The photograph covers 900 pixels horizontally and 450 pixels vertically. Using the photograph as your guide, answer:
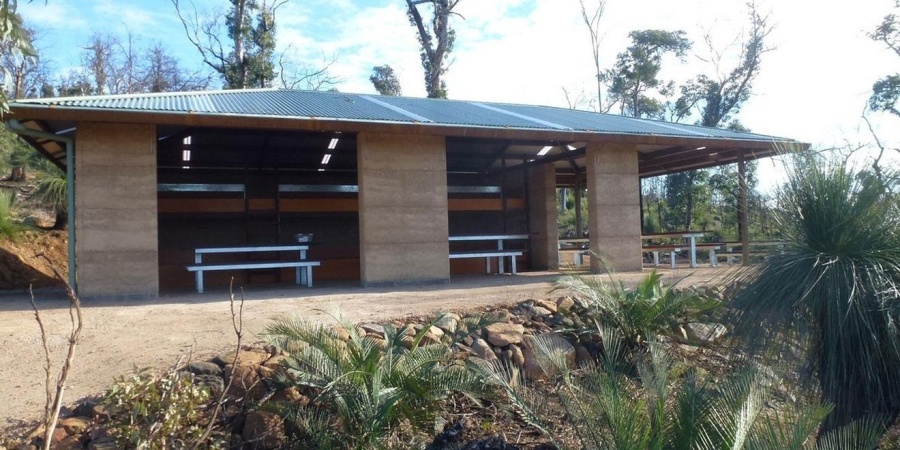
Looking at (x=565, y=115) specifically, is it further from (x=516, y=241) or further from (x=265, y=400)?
(x=265, y=400)

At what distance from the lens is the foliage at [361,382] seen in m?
5.18

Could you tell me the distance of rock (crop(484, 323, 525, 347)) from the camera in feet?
24.1

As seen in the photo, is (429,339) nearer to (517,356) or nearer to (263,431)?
(517,356)

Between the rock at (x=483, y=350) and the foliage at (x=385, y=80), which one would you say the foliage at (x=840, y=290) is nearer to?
the rock at (x=483, y=350)

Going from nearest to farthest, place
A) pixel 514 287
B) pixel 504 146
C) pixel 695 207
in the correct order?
pixel 514 287 < pixel 504 146 < pixel 695 207

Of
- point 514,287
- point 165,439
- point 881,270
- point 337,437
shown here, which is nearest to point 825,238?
point 881,270

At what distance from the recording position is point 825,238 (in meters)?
4.56

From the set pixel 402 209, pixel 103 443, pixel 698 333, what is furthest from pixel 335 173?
pixel 103 443

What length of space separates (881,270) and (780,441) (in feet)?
4.76

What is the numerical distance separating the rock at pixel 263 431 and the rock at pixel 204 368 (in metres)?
0.70

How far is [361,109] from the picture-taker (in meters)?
12.6

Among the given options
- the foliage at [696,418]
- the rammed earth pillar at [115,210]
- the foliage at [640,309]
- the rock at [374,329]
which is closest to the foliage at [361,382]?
the rock at [374,329]

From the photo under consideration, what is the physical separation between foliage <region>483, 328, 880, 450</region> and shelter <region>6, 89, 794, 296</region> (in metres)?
2.19

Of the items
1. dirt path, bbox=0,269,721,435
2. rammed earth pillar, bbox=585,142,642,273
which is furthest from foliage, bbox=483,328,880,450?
rammed earth pillar, bbox=585,142,642,273
